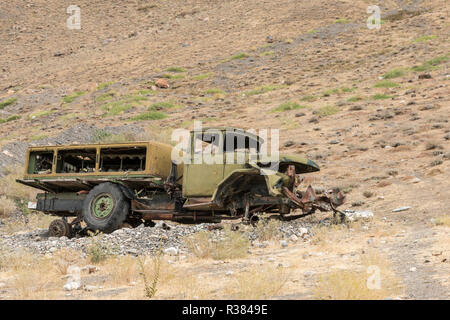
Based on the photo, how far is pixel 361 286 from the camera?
464 cm

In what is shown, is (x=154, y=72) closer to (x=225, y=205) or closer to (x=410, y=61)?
Answer: (x=410, y=61)

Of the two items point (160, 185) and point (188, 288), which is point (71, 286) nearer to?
point (188, 288)

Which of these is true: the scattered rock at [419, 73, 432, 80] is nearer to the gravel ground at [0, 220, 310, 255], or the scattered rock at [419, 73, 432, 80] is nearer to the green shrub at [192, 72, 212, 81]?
the green shrub at [192, 72, 212, 81]

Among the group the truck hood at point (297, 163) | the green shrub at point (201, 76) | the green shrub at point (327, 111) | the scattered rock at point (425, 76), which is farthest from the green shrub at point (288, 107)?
the truck hood at point (297, 163)

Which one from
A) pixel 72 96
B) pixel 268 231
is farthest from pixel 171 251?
pixel 72 96

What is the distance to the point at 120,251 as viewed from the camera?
755 centimetres

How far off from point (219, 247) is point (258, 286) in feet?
8.40

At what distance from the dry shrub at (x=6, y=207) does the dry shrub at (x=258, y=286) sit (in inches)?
449

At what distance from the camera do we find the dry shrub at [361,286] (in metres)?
4.49

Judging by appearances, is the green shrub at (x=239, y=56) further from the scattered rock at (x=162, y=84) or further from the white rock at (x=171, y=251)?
the white rock at (x=171, y=251)

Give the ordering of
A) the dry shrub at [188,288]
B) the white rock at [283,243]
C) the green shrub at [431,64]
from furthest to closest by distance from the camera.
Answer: the green shrub at [431,64]
the white rock at [283,243]
the dry shrub at [188,288]

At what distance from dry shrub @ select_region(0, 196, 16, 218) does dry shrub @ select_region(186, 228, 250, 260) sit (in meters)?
9.27

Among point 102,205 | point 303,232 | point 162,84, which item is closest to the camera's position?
point 303,232

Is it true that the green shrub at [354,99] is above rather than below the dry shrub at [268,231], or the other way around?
above
